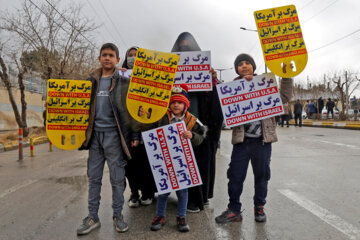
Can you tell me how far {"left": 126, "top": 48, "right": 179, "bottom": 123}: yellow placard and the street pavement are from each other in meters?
1.25

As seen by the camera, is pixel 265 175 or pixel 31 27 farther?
pixel 31 27

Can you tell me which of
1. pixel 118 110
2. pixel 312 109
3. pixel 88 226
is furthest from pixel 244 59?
pixel 312 109

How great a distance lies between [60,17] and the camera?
18.1m

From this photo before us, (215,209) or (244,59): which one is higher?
(244,59)

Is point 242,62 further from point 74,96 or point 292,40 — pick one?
point 74,96

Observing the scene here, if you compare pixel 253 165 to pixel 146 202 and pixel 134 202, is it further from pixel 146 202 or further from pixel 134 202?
pixel 134 202

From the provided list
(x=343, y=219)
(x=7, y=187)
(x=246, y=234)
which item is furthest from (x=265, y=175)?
(x=7, y=187)

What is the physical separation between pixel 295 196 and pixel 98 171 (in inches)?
111

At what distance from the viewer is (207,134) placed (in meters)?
3.77

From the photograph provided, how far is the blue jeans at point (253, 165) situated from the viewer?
3.36m

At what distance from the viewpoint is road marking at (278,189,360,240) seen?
304cm

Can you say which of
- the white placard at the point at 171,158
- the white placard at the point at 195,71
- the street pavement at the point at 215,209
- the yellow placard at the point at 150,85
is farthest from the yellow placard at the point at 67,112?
the white placard at the point at 195,71

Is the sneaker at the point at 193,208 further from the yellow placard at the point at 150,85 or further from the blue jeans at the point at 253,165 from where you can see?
the yellow placard at the point at 150,85

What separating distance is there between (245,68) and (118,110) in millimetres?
1513
